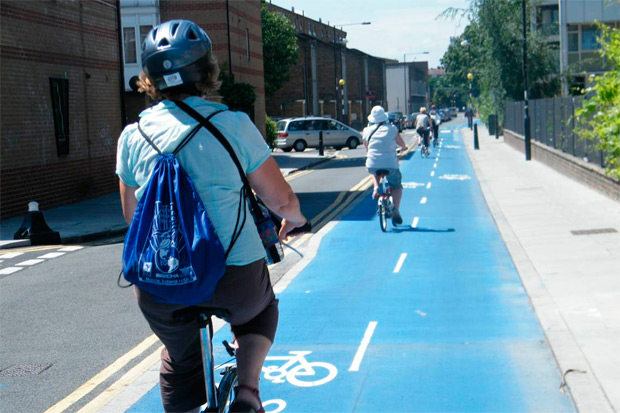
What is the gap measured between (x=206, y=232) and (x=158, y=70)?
0.73 meters

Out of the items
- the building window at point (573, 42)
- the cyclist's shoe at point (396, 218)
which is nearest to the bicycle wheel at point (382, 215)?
the cyclist's shoe at point (396, 218)

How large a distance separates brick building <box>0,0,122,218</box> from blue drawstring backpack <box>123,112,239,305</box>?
16.6 metres

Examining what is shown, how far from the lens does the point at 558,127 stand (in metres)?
25.9

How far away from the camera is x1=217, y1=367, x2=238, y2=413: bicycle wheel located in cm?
338

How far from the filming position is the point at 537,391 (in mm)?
6020

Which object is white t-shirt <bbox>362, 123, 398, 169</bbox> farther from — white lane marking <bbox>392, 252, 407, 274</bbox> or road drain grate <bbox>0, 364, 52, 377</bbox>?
road drain grate <bbox>0, 364, 52, 377</bbox>

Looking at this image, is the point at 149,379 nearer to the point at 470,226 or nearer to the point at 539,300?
the point at 539,300

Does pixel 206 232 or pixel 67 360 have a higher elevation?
pixel 206 232

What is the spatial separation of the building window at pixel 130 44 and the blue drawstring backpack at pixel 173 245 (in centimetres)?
3661

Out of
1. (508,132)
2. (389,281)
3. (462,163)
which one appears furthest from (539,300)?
(508,132)

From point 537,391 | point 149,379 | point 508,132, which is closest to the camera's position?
point 537,391

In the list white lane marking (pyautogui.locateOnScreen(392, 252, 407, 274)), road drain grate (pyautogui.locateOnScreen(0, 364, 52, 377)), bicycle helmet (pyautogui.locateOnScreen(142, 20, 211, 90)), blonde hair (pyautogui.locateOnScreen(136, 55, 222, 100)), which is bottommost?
white lane marking (pyautogui.locateOnScreen(392, 252, 407, 274))

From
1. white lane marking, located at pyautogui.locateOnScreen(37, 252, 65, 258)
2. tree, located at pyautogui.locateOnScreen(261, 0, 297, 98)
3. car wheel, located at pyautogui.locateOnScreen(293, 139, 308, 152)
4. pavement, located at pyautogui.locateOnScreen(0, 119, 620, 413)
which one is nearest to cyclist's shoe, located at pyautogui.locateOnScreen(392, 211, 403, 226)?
pavement, located at pyautogui.locateOnScreen(0, 119, 620, 413)

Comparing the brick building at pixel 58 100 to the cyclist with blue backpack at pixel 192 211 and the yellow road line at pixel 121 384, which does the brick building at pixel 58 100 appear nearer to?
the yellow road line at pixel 121 384
